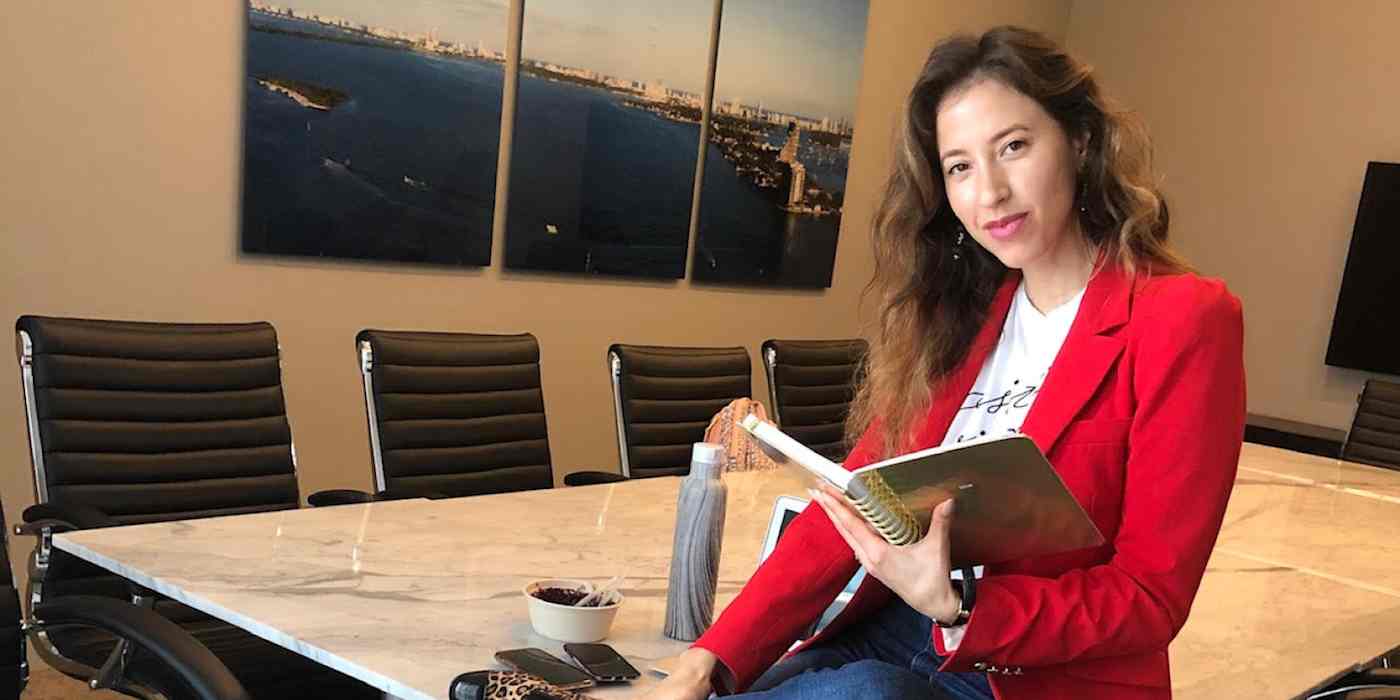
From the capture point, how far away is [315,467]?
13.1 ft

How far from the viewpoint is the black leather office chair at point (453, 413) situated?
113 inches

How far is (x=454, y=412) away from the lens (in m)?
2.99

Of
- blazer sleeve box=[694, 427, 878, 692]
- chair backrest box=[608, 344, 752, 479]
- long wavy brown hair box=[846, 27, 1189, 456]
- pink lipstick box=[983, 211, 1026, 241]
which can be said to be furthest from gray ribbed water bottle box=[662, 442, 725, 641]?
chair backrest box=[608, 344, 752, 479]

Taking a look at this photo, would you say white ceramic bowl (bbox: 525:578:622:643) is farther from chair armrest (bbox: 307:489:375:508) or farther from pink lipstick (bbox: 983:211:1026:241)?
chair armrest (bbox: 307:489:375:508)

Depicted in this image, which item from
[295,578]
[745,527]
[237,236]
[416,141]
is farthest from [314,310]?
[295,578]

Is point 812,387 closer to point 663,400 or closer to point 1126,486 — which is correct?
point 663,400

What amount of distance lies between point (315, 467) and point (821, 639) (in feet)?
8.86

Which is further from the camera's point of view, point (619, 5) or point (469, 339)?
point (619, 5)

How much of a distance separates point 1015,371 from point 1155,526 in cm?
31

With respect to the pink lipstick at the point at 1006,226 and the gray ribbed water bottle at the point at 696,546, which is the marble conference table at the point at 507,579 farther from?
the pink lipstick at the point at 1006,226

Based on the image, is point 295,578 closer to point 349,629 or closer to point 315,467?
point 349,629

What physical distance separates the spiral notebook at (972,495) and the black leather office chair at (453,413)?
157cm

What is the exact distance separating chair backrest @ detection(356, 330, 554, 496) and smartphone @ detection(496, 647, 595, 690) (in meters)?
1.33

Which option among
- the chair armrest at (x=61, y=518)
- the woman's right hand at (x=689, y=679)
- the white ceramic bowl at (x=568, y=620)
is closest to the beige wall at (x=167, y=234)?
the chair armrest at (x=61, y=518)
